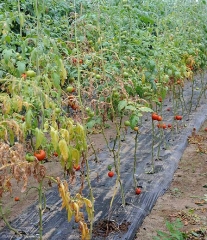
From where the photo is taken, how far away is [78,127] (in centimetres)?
229

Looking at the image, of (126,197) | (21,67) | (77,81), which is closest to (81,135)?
(21,67)

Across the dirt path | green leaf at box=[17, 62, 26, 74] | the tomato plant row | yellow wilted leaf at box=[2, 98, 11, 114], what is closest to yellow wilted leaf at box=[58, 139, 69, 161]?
the tomato plant row

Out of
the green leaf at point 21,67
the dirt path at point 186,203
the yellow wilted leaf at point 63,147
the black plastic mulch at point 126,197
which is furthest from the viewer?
the dirt path at point 186,203

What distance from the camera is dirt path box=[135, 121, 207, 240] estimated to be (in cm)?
322

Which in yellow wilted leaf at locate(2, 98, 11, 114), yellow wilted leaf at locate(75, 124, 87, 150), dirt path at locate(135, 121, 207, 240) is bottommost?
dirt path at locate(135, 121, 207, 240)

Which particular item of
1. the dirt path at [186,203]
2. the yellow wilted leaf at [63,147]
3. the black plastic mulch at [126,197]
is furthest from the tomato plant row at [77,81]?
the dirt path at [186,203]

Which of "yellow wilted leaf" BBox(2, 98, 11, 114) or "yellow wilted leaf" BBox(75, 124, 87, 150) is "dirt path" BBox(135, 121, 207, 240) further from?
"yellow wilted leaf" BBox(2, 98, 11, 114)

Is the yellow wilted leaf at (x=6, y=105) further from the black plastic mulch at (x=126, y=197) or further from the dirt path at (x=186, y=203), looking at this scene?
the dirt path at (x=186, y=203)

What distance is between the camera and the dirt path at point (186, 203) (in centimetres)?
322

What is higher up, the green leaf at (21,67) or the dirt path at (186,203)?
the green leaf at (21,67)

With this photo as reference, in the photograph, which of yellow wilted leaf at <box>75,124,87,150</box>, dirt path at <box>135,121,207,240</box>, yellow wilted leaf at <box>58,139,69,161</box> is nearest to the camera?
yellow wilted leaf at <box>58,139,69,161</box>

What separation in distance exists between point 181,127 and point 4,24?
3.44 m

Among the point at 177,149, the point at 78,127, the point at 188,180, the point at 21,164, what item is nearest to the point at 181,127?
the point at 177,149

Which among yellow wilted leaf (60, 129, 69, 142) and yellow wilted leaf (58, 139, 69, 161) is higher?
yellow wilted leaf (60, 129, 69, 142)
